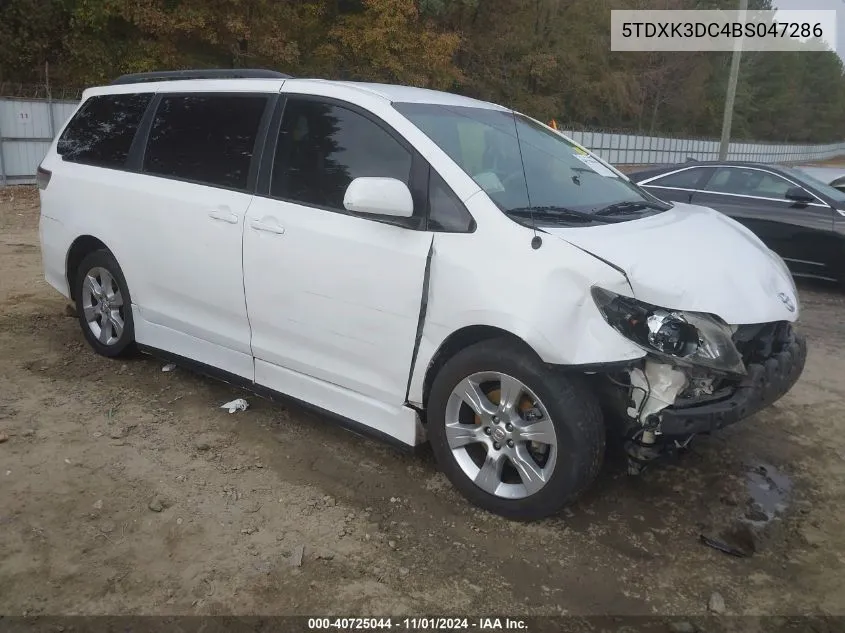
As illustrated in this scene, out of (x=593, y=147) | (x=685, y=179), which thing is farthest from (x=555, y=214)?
(x=593, y=147)

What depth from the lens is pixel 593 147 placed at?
3866 centimetres

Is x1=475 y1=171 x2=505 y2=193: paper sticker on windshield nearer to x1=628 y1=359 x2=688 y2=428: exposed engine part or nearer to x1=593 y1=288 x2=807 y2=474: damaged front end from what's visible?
x1=593 y1=288 x2=807 y2=474: damaged front end

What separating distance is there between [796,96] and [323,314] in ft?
295

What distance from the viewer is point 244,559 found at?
121 inches

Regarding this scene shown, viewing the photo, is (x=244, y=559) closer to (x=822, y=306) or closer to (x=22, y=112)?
(x=822, y=306)

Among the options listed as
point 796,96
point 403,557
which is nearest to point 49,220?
point 403,557

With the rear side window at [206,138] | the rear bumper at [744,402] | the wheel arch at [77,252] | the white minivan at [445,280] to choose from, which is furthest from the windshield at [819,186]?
the wheel arch at [77,252]

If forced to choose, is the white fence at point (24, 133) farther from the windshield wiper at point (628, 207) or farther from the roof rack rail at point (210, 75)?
the windshield wiper at point (628, 207)

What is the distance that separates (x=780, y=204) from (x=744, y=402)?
639 centimetres

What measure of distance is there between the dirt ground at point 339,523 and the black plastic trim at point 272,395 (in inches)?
8.8

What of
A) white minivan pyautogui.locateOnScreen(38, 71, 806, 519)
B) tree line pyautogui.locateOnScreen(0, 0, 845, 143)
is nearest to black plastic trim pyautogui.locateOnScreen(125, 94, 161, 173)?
white minivan pyautogui.locateOnScreen(38, 71, 806, 519)

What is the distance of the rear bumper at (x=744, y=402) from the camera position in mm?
3053

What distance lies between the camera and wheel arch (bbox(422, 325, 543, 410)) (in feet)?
10.6

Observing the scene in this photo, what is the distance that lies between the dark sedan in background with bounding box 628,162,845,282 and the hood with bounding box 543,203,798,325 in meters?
5.24
